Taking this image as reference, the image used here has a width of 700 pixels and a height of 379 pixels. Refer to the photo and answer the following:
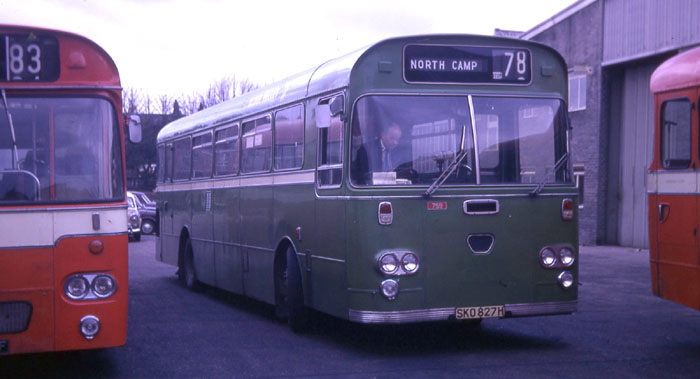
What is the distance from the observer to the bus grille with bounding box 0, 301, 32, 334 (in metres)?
7.39

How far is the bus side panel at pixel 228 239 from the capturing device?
44.7 ft

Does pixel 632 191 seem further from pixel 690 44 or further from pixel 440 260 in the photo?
pixel 440 260

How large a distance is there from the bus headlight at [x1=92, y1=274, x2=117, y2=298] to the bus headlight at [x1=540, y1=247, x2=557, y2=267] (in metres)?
4.47

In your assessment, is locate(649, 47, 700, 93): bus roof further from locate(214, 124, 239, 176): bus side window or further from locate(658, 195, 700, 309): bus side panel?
locate(214, 124, 239, 176): bus side window

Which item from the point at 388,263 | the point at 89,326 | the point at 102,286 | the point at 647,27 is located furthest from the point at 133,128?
the point at 647,27

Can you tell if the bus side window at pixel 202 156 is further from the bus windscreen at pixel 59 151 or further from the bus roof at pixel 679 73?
the bus roof at pixel 679 73

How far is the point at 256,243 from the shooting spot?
12680 mm

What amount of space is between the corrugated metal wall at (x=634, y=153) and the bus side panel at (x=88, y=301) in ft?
72.2

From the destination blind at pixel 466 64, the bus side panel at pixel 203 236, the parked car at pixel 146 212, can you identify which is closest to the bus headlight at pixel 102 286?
the destination blind at pixel 466 64

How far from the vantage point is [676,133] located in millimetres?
10039

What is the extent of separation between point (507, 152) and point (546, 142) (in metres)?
0.48

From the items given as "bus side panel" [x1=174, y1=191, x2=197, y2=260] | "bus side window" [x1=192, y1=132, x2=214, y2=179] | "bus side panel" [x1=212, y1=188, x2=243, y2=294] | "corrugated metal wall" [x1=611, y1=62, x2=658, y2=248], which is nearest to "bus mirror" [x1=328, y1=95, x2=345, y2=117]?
"bus side panel" [x1=212, y1=188, x2=243, y2=294]

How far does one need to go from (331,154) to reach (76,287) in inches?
130

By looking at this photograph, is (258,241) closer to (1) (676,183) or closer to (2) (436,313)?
(2) (436,313)
